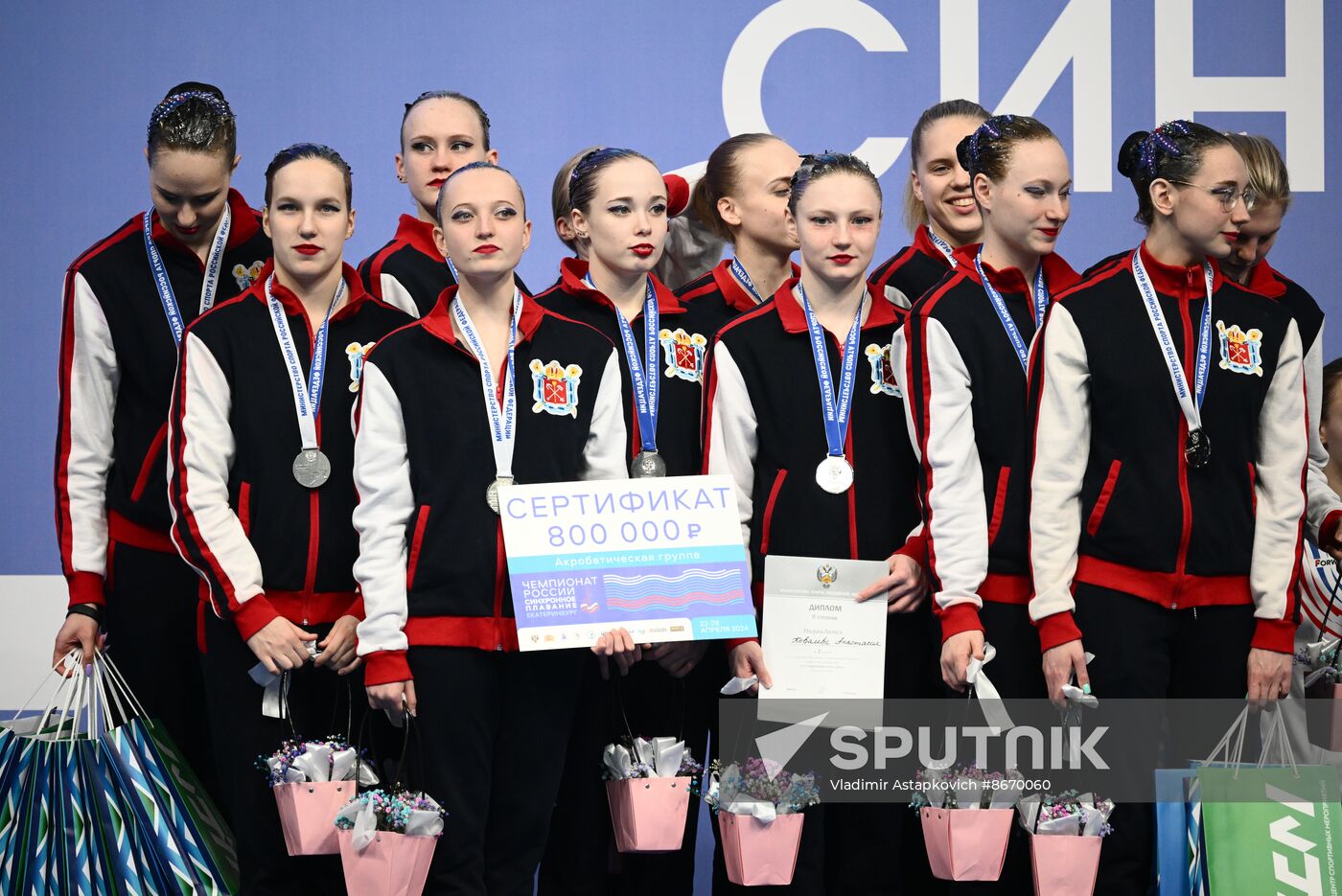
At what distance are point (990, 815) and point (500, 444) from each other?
A: 120 centimetres

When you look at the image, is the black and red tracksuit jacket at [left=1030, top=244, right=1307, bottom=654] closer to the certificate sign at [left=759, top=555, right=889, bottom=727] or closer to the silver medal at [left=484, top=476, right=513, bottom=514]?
the certificate sign at [left=759, top=555, right=889, bottom=727]

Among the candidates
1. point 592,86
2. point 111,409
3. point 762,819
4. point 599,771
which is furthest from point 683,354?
point 592,86

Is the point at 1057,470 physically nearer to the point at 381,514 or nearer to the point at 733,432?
the point at 733,432

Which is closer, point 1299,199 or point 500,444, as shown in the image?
point 500,444

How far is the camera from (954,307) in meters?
3.29

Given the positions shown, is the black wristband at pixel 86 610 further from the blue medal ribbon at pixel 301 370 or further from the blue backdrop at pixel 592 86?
the blue backdrop at pixel 592 86

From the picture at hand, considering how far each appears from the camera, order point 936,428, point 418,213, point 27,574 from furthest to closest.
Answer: point 27,574
point 418,213
point 936,428

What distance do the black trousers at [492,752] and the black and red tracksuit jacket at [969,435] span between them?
810mm

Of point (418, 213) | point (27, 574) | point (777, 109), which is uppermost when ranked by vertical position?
point (777, 109)

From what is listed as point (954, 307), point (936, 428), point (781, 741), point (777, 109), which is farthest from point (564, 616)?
point (777, 109)

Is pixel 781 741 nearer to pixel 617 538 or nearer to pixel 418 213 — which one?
pixel 617 538

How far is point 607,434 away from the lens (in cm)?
320

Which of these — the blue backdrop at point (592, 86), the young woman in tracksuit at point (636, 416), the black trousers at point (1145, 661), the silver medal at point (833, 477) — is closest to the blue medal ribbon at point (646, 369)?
the young woman in tracksuit at point (636, 416)

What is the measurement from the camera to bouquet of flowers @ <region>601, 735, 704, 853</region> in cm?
310
